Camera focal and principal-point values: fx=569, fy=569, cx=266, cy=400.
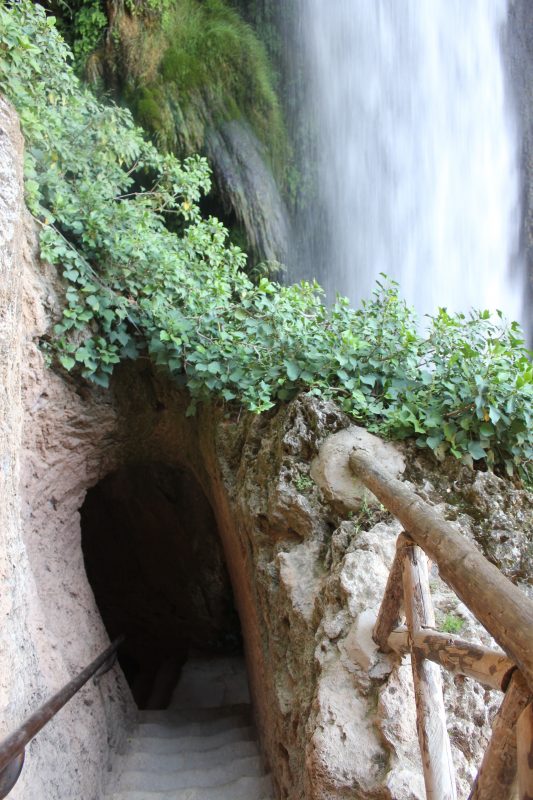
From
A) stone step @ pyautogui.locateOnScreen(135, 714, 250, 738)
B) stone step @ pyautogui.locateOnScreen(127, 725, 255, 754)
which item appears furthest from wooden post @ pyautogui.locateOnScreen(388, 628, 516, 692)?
stone step @ pyautogui.locateOnScreen(135, 714, 250, 738)

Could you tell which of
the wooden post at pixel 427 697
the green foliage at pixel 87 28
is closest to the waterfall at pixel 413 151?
the green foliage at pixel 87 28

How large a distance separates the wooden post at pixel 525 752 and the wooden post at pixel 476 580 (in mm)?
102

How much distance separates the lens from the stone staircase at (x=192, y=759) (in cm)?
364

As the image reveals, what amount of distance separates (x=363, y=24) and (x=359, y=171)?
89.0 inches

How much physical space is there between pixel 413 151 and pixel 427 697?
858 cm

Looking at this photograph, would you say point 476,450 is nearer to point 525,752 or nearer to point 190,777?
point 525,752

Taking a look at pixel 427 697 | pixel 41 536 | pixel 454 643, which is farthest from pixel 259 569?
pixel 454 643

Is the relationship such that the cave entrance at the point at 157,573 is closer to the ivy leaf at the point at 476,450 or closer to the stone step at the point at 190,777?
the stone step at the point at 190,777

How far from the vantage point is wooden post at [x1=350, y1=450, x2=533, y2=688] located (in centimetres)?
134

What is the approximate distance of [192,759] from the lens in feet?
13.9

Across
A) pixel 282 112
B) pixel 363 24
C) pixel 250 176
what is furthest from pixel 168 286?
pixel 363 24

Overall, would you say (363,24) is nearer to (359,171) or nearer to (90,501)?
(359,171)

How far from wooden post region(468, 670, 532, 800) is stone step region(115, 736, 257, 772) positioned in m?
3.32

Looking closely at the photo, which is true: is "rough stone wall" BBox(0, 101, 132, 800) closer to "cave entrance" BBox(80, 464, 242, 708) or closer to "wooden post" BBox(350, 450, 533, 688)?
"wooden post" BBox(350, 450, 533, 688)
